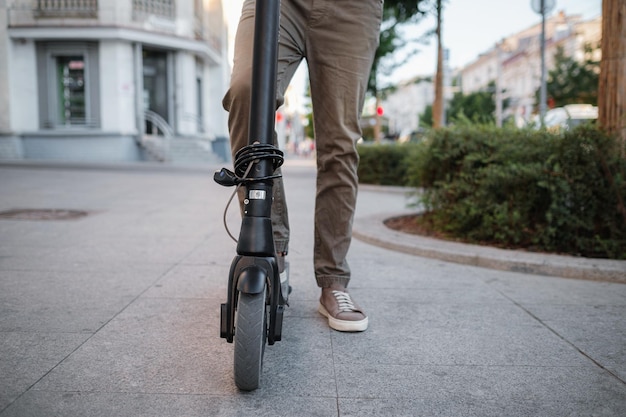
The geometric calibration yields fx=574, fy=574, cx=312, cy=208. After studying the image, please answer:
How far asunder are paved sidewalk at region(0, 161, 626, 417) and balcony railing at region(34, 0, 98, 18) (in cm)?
1895

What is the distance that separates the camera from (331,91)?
247 cm

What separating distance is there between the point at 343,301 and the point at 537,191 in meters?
2.19

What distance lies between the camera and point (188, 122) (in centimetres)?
2353

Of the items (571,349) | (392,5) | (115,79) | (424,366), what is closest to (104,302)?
(424,366)

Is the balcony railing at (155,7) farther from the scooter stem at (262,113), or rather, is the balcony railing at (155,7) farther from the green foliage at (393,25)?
the scooter stem at (262,113)

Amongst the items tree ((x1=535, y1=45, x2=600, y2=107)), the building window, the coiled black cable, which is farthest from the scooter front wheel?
tree ((x1=535, y1=45, x2=600, y2=107))

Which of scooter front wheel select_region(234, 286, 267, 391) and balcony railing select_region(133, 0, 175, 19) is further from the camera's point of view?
balcony railing select_region(133, 0, 175, 19)

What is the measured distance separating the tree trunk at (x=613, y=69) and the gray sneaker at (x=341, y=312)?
276 cm

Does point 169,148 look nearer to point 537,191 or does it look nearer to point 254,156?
point 537,191

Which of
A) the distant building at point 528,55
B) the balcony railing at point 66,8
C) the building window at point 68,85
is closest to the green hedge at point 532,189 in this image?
the building window at point 68,85

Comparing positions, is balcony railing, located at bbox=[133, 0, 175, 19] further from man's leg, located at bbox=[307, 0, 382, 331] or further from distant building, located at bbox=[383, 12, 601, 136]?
man's leg, located at bbox=[307, 0, 382, 331]

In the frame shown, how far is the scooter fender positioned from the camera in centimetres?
168

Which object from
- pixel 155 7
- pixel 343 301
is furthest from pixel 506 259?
Result: pixel 155 7

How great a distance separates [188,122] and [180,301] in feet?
70.8
